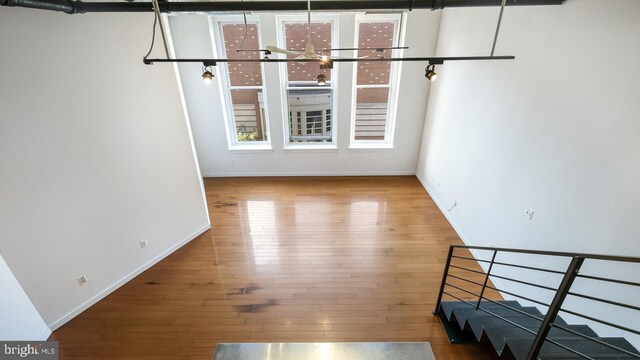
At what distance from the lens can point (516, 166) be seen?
3.27 metres

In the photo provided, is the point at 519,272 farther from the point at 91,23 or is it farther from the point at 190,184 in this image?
the point at 91,23

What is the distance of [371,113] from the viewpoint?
6.33m

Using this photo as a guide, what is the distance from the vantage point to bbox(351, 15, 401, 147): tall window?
5.52m

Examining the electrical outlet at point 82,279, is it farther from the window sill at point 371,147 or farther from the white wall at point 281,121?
the window sill at point 371,147

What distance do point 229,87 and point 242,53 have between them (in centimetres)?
76

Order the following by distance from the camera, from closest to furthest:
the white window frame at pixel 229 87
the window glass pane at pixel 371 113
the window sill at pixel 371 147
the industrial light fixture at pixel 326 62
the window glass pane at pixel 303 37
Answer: the industrial light fixture at pixel 326 62
the white window frame at pixel 229 87
the window glass pane at pixel 303 37
the window glass pane at pixel 371 113
the window sill at pixel 371 147

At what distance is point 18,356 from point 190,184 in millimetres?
2471

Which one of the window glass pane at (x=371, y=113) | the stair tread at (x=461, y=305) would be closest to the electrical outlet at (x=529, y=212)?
the stair tread at (x=461, y=305)

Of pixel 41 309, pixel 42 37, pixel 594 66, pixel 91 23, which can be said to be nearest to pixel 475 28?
pixel 594 66

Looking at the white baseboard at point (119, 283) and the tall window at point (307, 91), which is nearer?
the white baseboard at point (119, 283)

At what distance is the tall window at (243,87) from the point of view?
221 inches

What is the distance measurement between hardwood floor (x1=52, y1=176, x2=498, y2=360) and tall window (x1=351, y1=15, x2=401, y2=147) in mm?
1736

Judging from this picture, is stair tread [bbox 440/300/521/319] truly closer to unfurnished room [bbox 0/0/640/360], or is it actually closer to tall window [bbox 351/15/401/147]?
unfurnished room [bbox 0/0/640/360]

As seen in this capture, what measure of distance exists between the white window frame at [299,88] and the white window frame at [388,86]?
36 cm
